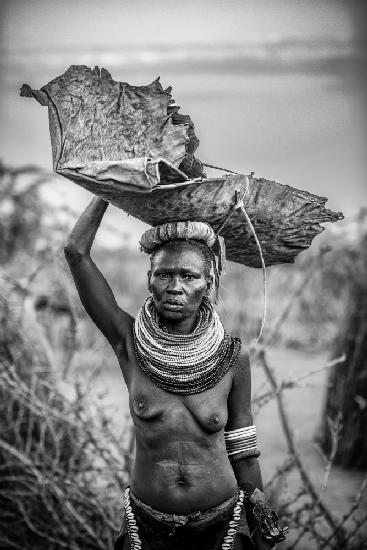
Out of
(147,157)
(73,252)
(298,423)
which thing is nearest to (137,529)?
(73,252)

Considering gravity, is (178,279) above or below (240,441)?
above

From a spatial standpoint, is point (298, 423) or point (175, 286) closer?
point (175, 286)

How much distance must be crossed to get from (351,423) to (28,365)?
335cm

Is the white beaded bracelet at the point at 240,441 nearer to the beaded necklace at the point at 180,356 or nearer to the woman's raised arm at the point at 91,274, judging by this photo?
the beaded necklace at the point at 180,356

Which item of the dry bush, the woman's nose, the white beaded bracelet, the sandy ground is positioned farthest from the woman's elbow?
the sandy ground

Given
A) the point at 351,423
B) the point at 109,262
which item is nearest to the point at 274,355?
the point at 109,262

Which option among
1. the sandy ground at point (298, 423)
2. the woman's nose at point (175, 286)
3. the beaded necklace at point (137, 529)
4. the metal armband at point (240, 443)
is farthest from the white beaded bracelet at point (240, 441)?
the sandy ground at point (298, 423)

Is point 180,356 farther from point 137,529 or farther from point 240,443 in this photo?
point 137,529

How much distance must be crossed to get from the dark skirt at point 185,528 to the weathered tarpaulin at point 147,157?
104cm

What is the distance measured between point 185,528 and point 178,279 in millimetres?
877

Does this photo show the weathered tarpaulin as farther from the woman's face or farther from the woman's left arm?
the woman's left arm

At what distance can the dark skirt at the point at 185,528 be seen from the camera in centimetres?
205

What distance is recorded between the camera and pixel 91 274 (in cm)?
219

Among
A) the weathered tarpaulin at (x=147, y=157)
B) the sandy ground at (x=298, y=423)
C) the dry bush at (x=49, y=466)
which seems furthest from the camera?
the sandy ground at (x=298, y=423)
